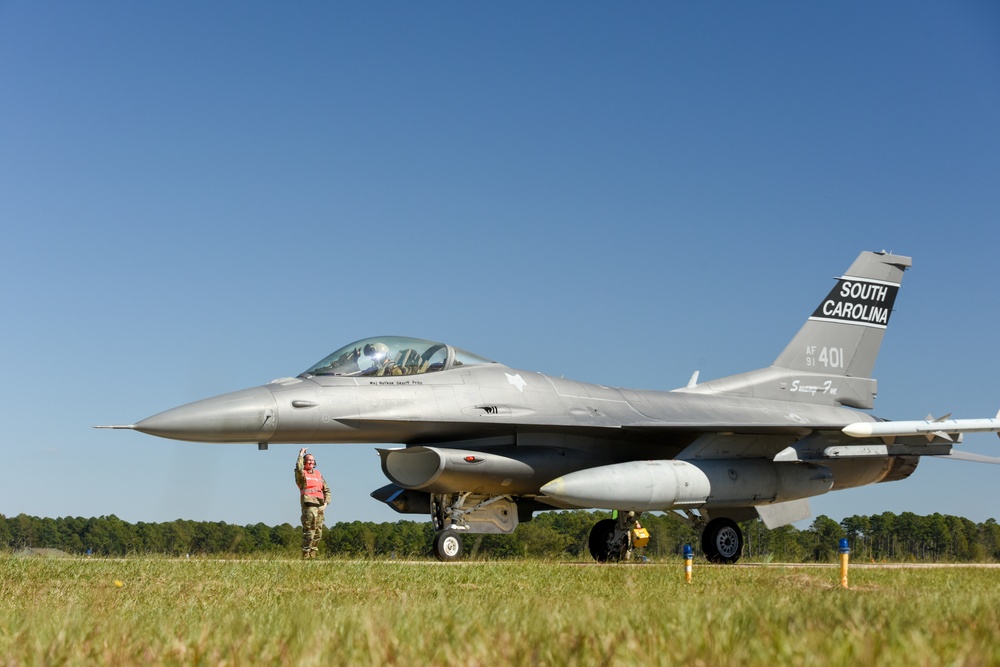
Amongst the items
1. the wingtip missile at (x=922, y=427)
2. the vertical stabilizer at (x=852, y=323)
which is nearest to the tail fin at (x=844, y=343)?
the vertical stabilizer at (x=852, y=323)

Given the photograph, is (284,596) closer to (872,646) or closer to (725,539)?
(872,646)

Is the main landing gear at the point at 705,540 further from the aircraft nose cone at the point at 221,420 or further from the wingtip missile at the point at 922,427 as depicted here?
the aircraft nose cone at the point at 221,420

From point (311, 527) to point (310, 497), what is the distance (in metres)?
0.41

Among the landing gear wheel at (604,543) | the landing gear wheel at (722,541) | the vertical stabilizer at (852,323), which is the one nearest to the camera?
the landing gear wheel at (722,541)

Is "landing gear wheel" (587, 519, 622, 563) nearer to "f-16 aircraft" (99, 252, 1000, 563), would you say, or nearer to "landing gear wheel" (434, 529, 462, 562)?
"f-16 aircraft" (99, 252, 1000, 563)

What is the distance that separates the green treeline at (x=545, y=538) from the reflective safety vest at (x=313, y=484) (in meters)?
0.87

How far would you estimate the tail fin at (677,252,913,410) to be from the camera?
62.6 feet

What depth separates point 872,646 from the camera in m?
3.71

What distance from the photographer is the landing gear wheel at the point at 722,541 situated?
15.4 meters

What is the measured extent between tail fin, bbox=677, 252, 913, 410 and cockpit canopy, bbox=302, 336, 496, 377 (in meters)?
6.83

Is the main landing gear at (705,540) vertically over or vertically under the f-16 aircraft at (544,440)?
under

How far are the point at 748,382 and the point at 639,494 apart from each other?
19.3 ft

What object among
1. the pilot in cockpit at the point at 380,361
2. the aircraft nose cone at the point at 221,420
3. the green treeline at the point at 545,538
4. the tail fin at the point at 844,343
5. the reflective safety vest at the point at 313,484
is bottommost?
the green treeline at the point at 545,538

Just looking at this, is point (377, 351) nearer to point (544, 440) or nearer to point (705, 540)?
point (544, 440)
